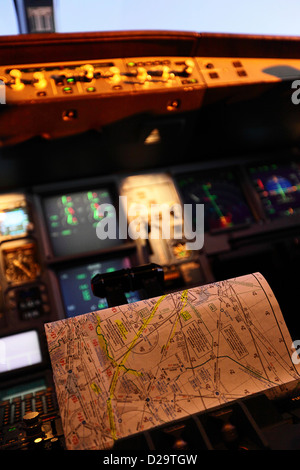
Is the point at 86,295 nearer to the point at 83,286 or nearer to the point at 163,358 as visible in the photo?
the point at 83,286

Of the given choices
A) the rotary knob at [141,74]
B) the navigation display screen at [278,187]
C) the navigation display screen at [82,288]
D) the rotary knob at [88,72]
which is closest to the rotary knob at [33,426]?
the navigation display screen at [82,288]

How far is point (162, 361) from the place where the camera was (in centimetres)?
107

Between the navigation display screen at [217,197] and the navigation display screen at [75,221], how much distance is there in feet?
2.74

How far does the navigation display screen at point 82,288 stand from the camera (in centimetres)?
273

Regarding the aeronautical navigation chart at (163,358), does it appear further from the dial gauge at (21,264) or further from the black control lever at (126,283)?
the dial gauge at (21,264)

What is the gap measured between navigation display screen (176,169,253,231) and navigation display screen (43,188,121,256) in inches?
32.9

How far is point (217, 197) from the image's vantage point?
11.2 ft

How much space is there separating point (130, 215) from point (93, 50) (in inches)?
54.9

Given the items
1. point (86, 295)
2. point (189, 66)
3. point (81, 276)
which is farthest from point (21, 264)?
point (189, 66)

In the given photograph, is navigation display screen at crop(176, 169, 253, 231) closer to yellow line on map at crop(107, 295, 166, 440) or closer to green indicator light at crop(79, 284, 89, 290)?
green indicator light at crop(79, 284, 89, 290)

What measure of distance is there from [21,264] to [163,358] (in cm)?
208

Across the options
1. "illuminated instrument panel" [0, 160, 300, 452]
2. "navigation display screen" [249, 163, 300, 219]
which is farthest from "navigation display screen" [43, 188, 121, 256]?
"navigation display screen" [249, 163, 300, 219]

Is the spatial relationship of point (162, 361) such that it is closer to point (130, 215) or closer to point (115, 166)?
point (130, 215)
